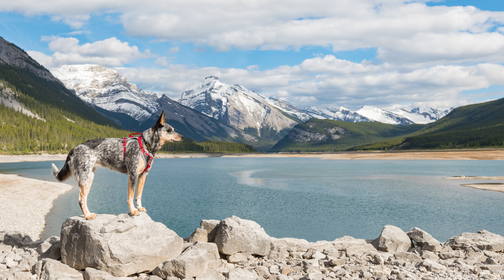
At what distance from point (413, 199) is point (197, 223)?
30.8 meters

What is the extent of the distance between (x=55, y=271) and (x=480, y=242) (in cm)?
1862

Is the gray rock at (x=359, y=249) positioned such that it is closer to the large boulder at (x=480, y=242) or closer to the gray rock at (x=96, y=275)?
the large boulder at (x=480, y=242)

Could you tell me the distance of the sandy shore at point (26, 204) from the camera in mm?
28609

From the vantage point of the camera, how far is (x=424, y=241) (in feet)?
57.0

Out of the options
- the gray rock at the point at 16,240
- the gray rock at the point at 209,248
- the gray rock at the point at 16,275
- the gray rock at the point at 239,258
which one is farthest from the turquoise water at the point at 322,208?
the gray rock at the point at 16,275

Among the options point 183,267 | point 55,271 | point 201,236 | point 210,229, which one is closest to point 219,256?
point 201,236

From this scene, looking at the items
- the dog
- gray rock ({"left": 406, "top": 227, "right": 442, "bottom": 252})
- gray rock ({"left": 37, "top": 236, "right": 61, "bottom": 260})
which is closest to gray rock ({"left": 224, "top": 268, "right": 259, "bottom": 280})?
the dog

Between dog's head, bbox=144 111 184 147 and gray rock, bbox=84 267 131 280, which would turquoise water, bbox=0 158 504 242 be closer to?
gray rock, bbox=84 267 131 280

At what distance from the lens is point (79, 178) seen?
464 inches

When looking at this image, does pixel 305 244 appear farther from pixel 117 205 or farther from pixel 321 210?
pixel 117 205

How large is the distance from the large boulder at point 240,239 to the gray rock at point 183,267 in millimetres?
1964

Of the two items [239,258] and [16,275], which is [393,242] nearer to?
[239,258]

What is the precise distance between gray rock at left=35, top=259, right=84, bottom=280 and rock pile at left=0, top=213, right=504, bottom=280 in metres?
0.03

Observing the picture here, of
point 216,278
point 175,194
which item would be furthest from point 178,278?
point 175,194
